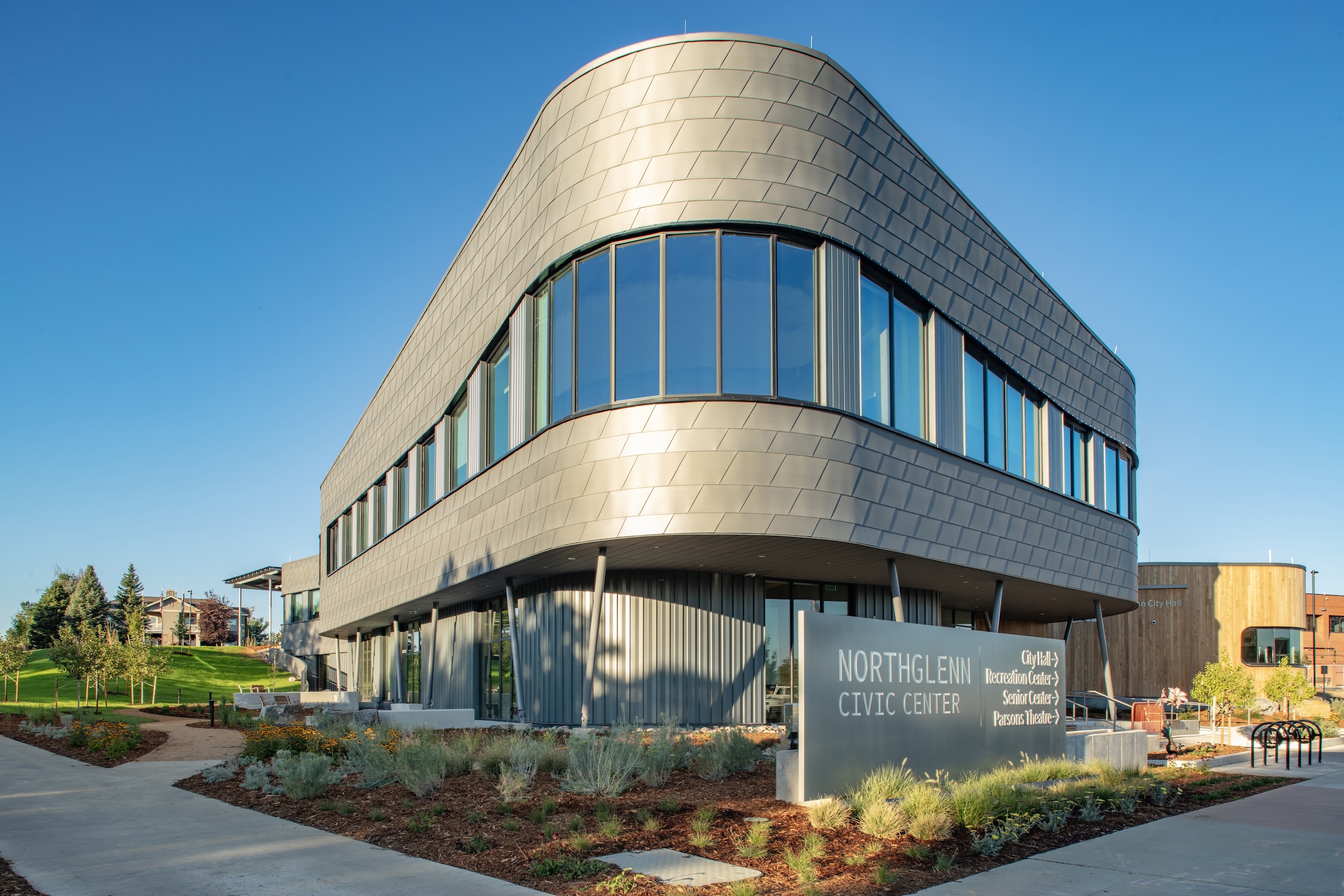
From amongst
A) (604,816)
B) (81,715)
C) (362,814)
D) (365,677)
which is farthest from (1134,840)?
(365,677)

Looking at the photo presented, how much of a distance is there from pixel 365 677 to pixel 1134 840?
42.6 metres

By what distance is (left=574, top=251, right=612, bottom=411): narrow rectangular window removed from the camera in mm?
17719

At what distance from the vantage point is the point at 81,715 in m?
28.2

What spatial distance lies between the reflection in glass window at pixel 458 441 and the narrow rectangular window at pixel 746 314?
11.3 meters

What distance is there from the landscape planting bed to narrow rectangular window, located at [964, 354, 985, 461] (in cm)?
1804

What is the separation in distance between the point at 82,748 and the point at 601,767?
14.4 metres

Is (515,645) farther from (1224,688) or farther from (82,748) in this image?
(1224,688)

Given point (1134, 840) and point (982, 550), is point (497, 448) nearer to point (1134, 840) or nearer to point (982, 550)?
point (982, 550)

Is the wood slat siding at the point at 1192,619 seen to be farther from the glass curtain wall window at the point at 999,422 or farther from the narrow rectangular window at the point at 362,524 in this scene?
the narrow rectangular window at the point at 362,524

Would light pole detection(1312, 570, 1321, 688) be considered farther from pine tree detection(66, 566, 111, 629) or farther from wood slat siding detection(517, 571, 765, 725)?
pine tree detection(66, 566, 111, 629)

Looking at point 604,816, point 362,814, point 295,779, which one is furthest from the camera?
point 295,779

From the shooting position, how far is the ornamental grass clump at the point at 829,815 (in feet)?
31.0

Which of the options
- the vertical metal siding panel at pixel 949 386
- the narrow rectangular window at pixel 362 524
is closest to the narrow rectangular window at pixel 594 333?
the vertical metal siding panel at pixel 949 386

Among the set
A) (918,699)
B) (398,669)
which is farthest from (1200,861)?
(398,669)
